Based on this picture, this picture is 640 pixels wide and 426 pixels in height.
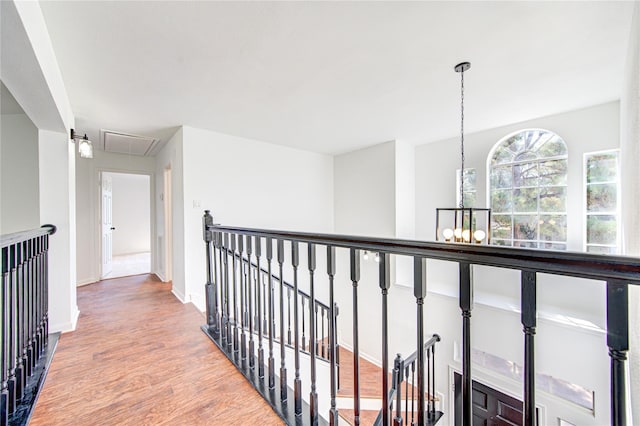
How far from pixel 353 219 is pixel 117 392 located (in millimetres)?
4167

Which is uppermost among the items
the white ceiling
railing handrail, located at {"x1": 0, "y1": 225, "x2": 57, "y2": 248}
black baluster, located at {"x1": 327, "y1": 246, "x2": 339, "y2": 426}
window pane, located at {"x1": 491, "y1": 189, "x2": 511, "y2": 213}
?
the white ceiling

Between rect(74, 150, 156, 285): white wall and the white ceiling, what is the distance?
5.21ft

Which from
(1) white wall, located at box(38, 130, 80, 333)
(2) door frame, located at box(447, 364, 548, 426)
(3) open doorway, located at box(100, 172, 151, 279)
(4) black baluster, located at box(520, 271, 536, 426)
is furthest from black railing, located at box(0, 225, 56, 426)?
(3) open doorway, located at box(100, 172, 151, 279)

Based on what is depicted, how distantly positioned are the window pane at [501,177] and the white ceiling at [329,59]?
35.4 inches

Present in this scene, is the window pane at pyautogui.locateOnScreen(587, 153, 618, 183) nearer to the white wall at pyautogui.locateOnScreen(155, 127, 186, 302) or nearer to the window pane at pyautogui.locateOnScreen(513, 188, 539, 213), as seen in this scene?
the window pane at pyautogui.locateOnScreen(513, 188, 539, 213)

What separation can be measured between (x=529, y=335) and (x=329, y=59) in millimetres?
2150

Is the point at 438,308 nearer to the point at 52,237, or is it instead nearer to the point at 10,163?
the point at 52,237

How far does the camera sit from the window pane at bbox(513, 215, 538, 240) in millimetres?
3762

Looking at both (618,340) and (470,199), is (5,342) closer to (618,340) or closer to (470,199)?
(618,340)

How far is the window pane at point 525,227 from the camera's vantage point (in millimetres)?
3762

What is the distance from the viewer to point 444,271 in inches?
175

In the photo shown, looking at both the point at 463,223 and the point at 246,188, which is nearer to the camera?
the point at 463,223

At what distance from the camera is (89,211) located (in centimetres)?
443

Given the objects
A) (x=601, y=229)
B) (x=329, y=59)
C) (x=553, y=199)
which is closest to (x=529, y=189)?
(x=553, y=199)
